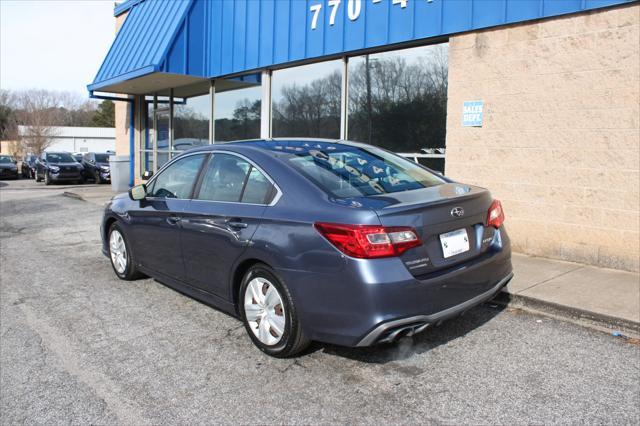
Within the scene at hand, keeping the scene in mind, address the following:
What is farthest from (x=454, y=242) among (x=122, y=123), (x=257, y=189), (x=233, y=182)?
(x=122, y=123)

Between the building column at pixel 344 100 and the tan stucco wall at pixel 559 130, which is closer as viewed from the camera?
the tan stucco wall at pixel 559 130

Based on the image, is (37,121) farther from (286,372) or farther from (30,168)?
(286,372)

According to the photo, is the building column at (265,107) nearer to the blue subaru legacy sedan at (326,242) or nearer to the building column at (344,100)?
the building column at (344,100)

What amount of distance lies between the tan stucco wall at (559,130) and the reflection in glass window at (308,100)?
2544 millimetres

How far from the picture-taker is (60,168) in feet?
76.6

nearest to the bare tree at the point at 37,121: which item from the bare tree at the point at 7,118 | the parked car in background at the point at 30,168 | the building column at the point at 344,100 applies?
the bare tree at the point at 7,118

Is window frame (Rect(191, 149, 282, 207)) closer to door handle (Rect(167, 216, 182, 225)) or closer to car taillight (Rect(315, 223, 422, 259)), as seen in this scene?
door handle (Rect(167, 216, 182, 225))

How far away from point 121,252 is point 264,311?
9.16 feet

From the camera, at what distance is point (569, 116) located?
6.25 metres

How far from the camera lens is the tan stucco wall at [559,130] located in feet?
19.1

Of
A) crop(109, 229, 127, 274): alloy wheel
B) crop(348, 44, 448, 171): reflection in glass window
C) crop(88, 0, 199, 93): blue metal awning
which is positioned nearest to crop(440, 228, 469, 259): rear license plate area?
crop(109, 229, 127, 274): alloy wheel

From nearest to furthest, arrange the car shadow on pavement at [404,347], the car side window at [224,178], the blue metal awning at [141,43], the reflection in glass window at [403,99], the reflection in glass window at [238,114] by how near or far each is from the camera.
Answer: the car shadow on pavement at [404,347] < the car side window at [224,178] < the reflection in glass window at [403,99] < the reflection in glass window at [238,114] < the blue metal awning at [141,43]

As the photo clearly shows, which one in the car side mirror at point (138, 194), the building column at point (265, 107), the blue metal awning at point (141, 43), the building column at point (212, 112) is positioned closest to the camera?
the car side mirror at point (138, 194)

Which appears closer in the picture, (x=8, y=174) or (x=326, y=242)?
(x=326, y=242)
